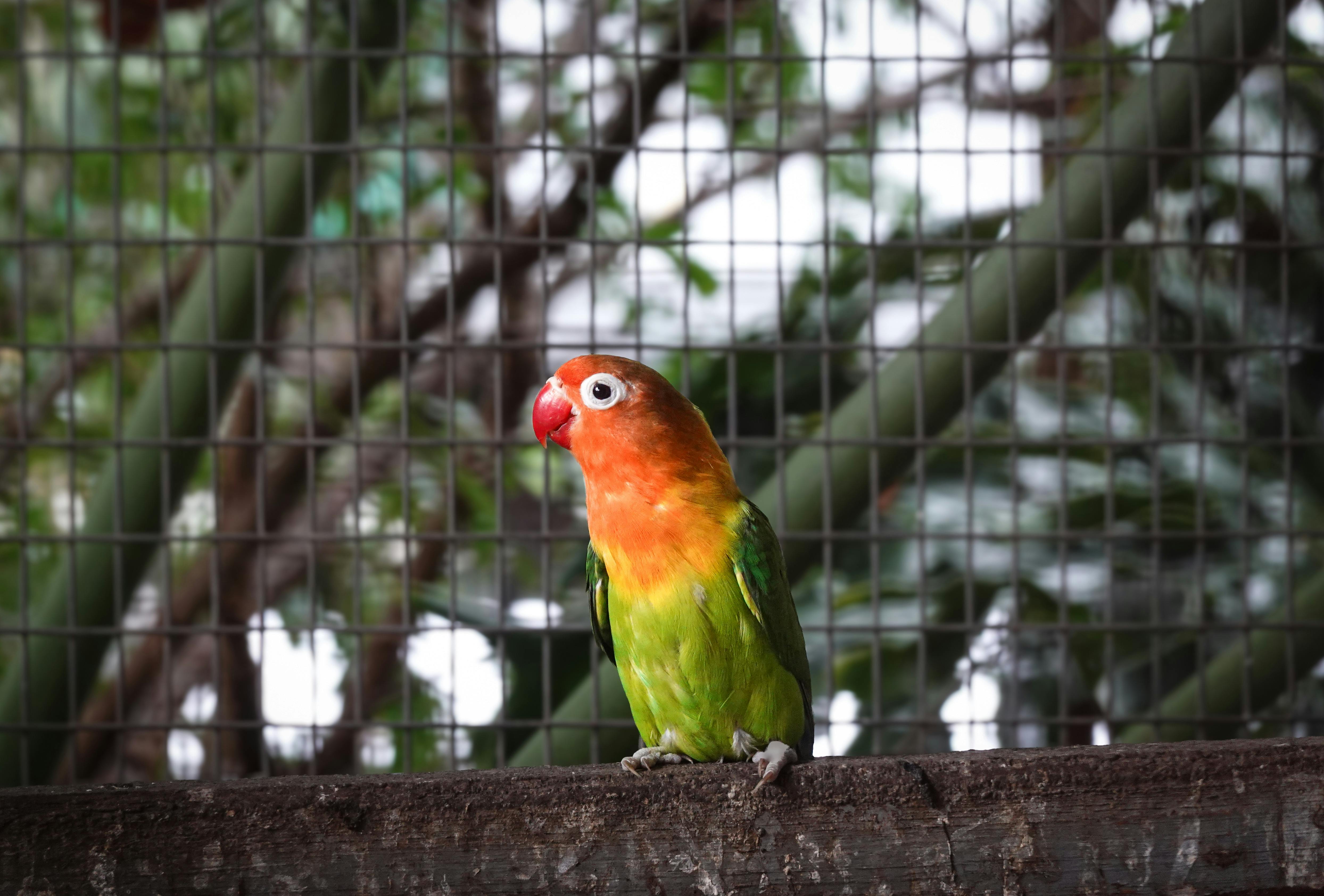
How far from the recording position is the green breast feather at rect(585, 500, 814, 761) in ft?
4.25

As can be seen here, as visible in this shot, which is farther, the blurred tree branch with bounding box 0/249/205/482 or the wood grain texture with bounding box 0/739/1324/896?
the blurred tree branch with bounding box 0/249/205/482

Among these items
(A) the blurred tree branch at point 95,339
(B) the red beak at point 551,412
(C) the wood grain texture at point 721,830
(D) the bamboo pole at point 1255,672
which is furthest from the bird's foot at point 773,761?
(A) the blurred tree branch at point 95,339

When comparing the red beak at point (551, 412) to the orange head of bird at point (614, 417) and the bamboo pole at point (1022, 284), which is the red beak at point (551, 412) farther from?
the bamboo pole at point (1022, 284)

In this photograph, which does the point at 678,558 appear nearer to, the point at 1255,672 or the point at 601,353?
the point at 601,353

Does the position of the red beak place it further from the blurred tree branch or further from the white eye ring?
the blurred tree branch

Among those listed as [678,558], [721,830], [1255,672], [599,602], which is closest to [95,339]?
[599,602]

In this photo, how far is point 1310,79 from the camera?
2.49 m

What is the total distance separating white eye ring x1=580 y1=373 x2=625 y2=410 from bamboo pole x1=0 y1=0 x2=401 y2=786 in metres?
0.89

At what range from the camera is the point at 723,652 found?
131 cm

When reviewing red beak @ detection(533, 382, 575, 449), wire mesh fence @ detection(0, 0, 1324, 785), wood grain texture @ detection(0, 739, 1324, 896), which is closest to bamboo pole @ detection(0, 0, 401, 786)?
wire mesh fence @ detection(0, 0, 1324, 785)

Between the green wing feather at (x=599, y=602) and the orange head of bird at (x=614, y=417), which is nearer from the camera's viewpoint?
the orange head of bird at (x=614, y=417)

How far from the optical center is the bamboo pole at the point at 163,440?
6.36 feet

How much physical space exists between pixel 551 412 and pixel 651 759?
0.44 m

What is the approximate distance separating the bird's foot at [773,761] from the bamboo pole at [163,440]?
122 cm
